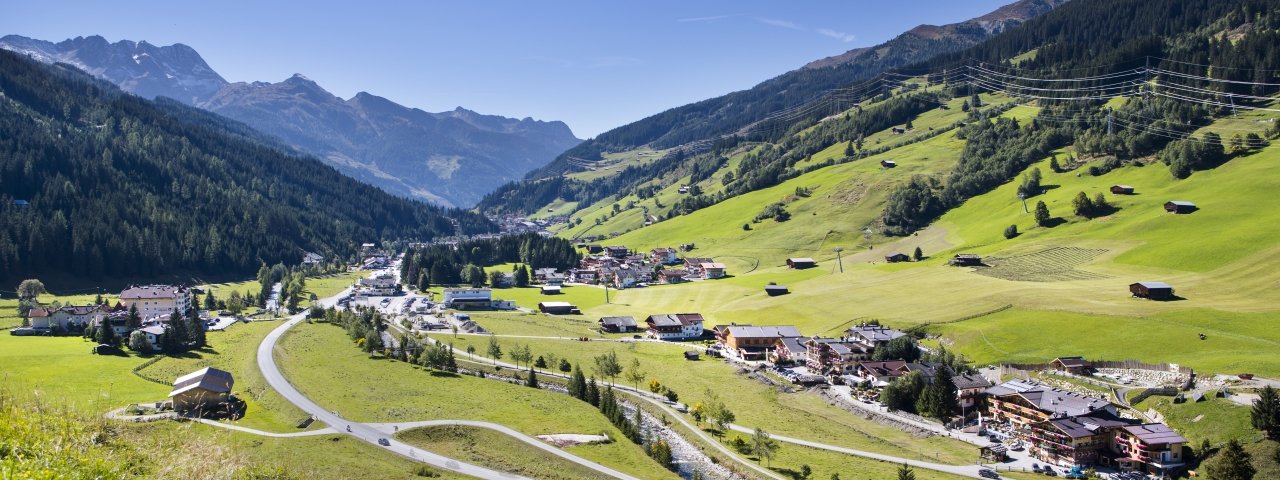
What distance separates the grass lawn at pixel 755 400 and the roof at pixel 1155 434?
42.3ft

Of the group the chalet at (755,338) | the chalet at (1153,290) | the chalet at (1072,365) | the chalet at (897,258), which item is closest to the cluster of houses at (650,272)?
the chalet at (897,258)

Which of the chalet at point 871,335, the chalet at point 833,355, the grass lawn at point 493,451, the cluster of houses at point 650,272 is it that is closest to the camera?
the grass lawn at point 493,451

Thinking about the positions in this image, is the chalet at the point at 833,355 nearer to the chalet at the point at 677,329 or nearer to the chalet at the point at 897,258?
the chalet at the point at 677,329

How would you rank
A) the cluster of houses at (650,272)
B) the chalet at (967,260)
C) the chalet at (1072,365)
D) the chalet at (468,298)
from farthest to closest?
the cluster of houses at (650,272)
the chalet at (468,298)
the chalet at (967,260)
the chalet at (1072,365)

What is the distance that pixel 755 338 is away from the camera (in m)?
109

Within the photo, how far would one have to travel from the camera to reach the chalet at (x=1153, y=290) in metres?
93.8

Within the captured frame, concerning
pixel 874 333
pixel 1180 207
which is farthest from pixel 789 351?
pixel 1180 207

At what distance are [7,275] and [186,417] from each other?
123518mm

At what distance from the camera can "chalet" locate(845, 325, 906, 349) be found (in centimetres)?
9681

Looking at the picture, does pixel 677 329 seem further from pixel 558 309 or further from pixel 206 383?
pixel 206 383

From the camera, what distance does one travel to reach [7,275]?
145 metres

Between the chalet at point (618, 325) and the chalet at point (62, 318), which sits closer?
the chalet at point (62, 318)

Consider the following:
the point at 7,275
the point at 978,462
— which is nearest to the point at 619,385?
the point at 978,462

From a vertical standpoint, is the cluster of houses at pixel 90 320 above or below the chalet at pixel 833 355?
above
